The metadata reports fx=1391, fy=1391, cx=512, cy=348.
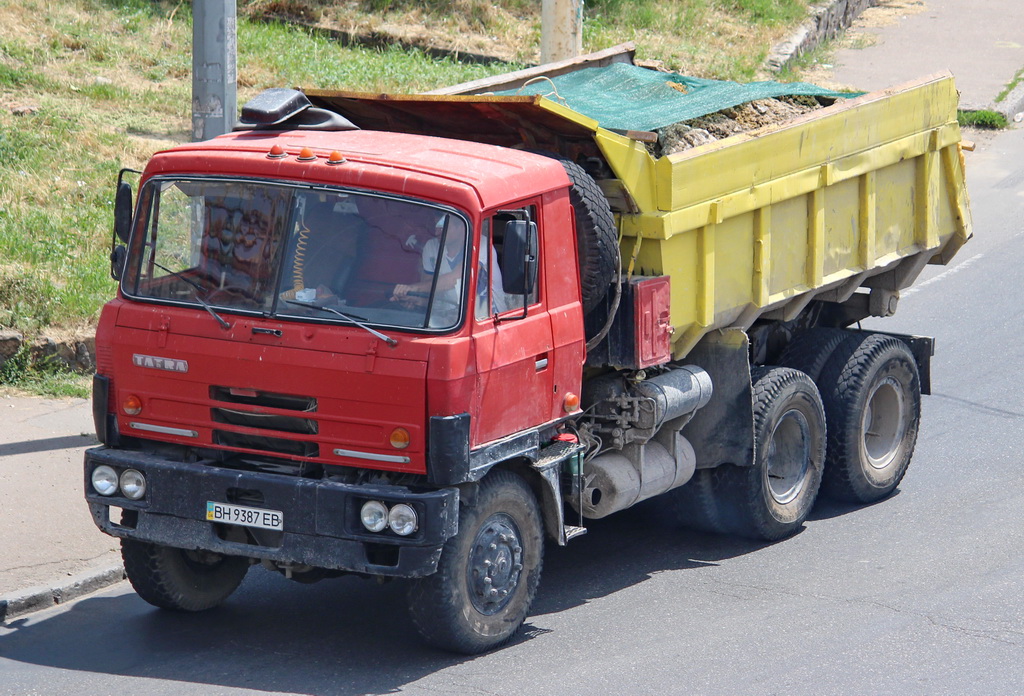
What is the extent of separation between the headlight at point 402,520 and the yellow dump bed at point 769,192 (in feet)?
7.04

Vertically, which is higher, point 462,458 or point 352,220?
point 352,220

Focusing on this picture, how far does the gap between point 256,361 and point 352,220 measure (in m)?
0.78

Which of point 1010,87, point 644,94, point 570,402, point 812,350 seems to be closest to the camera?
point 570,402

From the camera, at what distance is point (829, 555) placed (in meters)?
8.36

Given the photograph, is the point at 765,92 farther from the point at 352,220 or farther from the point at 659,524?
the point at 352,220

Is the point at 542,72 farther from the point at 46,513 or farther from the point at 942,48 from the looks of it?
the point at 942,48

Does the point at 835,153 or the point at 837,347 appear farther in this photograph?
the point at 837,347

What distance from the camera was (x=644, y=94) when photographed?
362 inches

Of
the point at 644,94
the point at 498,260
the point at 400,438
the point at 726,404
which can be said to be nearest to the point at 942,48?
the point at 644,94

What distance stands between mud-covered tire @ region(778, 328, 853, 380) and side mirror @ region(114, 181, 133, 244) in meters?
4.57

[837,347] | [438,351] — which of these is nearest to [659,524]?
[837,347]

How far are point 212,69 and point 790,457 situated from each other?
455cm

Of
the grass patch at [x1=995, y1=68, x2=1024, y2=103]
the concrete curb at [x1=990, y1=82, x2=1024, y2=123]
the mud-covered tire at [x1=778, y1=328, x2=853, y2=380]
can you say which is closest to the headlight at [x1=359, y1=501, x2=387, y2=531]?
the mud-covered tire at [x1=778, y1=328, x2=853, y2=380]

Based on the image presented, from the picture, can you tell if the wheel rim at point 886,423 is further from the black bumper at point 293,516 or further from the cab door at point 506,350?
the black bumper at point 293,516
